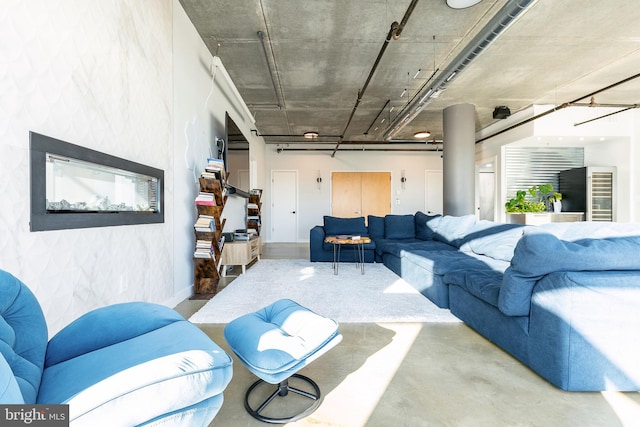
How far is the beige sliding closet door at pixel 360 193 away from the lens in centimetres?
1036

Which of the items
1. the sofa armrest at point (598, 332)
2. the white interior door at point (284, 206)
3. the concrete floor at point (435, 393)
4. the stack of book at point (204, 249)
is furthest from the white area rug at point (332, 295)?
the white interior door at point (284, 206)

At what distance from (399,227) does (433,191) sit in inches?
193

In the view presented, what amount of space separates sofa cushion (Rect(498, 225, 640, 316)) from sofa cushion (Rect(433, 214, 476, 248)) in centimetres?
257

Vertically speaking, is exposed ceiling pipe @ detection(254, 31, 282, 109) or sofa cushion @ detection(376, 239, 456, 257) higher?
exposed ceiling pipe @ detection(254, 31, 282, 109)

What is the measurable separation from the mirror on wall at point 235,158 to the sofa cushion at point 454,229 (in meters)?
3.48

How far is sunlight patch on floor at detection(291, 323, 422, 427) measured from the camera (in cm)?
→ 151

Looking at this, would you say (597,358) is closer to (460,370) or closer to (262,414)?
(460,370)

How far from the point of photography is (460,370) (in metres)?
1.96

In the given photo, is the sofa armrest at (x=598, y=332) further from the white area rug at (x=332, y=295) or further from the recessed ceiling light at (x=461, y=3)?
the recessed ceiling light at (x=461, y=3)

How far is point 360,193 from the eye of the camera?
409 inches

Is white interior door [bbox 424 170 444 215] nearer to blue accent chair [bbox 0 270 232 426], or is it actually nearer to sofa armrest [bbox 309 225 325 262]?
sofa armrest [bbox 309 225 325 262]

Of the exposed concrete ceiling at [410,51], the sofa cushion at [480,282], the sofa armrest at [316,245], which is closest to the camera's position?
the sofa cushion at [480,282]

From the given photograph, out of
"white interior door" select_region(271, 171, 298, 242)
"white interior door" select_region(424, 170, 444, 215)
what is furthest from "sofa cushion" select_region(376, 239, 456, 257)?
"white interior door" select_region(424, 170, 444, 215)

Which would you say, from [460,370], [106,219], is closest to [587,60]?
[460,370]
